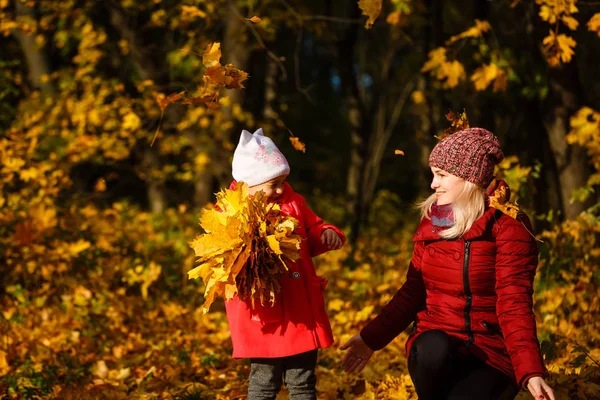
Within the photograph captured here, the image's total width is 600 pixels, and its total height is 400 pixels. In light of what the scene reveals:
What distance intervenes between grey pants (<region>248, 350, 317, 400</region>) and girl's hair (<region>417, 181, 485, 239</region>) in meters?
0.89

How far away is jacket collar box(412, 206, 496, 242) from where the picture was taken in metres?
3.01

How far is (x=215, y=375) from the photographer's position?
4996 mm

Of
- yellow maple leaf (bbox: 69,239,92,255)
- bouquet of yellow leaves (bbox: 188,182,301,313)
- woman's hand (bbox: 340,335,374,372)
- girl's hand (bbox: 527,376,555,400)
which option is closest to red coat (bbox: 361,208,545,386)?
girl's hand (bbox: 527,376,555,400)

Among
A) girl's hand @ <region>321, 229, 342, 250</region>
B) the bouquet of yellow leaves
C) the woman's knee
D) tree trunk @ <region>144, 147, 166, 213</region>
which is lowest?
tree trunk @ <region>144, 147, 166, 213</region>

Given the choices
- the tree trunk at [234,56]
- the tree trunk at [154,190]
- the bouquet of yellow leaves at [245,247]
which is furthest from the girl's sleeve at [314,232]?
the tree trunk at [154,190]

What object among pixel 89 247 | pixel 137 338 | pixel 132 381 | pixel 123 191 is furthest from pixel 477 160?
pixel 123 191

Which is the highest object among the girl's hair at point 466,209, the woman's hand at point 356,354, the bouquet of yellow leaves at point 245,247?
the girl's hair at point 466,209

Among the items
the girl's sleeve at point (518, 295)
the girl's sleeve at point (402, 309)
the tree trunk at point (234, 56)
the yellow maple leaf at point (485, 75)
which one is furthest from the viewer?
the tree trunk at point (234, 56)

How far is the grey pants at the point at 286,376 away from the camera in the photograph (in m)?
3.43

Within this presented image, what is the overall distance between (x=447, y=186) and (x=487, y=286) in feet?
1.42

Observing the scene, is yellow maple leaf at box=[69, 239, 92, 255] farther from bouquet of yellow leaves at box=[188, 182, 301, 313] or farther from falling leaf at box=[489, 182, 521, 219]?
falling leaf at box=[489, 182, 521, 219]

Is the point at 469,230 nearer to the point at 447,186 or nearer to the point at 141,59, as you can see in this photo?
the point at 447,186

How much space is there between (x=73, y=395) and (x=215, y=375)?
91cm

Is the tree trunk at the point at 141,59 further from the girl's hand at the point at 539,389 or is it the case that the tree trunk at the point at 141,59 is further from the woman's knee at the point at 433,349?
the girl's hand at the point at 539,389
